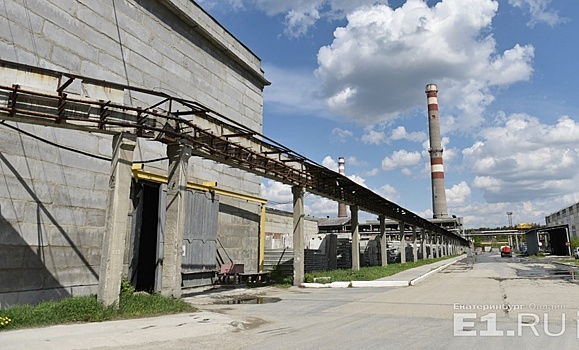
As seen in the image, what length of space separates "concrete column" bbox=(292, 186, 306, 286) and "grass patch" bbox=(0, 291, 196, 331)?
884 cm

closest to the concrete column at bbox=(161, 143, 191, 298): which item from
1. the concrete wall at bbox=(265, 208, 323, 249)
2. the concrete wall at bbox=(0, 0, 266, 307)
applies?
the concrete wall at bbox=(0, 0, 266, 307)

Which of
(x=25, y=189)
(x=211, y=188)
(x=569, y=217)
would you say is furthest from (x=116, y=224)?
(x=569, y=217)

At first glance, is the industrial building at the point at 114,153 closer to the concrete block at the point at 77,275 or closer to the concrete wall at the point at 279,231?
the concrete block at the point at 77,275

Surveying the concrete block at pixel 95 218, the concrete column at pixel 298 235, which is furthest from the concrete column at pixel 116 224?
the concrete column at pixel 298 235

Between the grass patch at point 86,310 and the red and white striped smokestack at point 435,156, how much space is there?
7396cm

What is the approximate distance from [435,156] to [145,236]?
7092 cm

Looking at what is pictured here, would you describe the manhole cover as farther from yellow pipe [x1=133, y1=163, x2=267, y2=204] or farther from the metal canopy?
yellow pipe [x1=133, y1=163, x2=267, y2=204]

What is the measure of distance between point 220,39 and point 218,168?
21.5 ft

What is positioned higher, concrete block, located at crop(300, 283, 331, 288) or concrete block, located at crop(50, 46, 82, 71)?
concrete block, located at crop(50, 46, 82, 71)

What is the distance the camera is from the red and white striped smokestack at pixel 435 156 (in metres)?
78.4

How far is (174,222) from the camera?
1248 cm

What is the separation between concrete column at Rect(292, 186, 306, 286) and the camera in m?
19.9

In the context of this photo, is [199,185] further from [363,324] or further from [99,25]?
[363,324]

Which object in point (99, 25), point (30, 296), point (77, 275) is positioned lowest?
point (30, 296)
